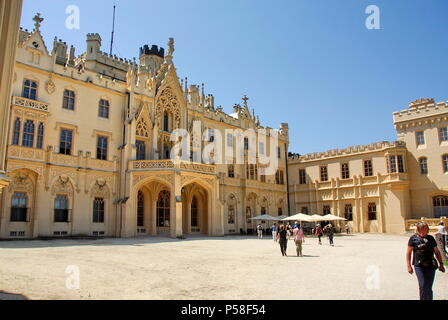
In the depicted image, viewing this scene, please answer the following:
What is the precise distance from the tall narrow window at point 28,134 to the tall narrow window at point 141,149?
8458 millimetres

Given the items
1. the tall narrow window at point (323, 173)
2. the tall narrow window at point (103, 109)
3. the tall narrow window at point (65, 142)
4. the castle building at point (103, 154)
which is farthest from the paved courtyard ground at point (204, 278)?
the tall narrow window at point (323, 173)

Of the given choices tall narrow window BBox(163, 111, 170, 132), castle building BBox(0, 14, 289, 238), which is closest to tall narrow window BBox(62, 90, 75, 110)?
castle building BBox(0, 14, 289, 238)

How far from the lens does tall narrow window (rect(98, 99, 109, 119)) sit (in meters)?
29.6

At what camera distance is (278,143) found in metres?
47.6

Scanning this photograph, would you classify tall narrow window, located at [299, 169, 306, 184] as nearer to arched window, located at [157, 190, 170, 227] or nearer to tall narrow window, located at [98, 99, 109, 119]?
arched window, located at [157, 190, 170, 227]

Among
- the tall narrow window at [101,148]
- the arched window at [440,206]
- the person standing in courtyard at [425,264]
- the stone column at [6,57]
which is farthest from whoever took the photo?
the arched window at [440,206]

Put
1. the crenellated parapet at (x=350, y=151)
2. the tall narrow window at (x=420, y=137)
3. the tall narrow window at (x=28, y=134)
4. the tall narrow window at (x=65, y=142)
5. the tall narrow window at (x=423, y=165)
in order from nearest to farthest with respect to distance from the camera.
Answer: the tall narrow window at (x=28, y=134) < the tall narrow window at (x=65, y=142) < the tall narrow window at (x=423, y=165) < the tall narrow window at (x=420, y=137) < the crenellated parapet at (x=350, y=151)

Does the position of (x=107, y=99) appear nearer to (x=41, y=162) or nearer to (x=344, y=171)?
(x=41, y=162)

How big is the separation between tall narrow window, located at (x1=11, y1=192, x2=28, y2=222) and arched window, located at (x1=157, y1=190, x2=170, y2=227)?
1086 cm

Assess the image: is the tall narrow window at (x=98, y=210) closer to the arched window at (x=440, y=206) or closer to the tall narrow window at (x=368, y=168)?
the tall narrow window at (x=368, y=168)

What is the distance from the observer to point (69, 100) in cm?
2778

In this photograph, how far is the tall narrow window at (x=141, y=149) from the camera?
102ft
